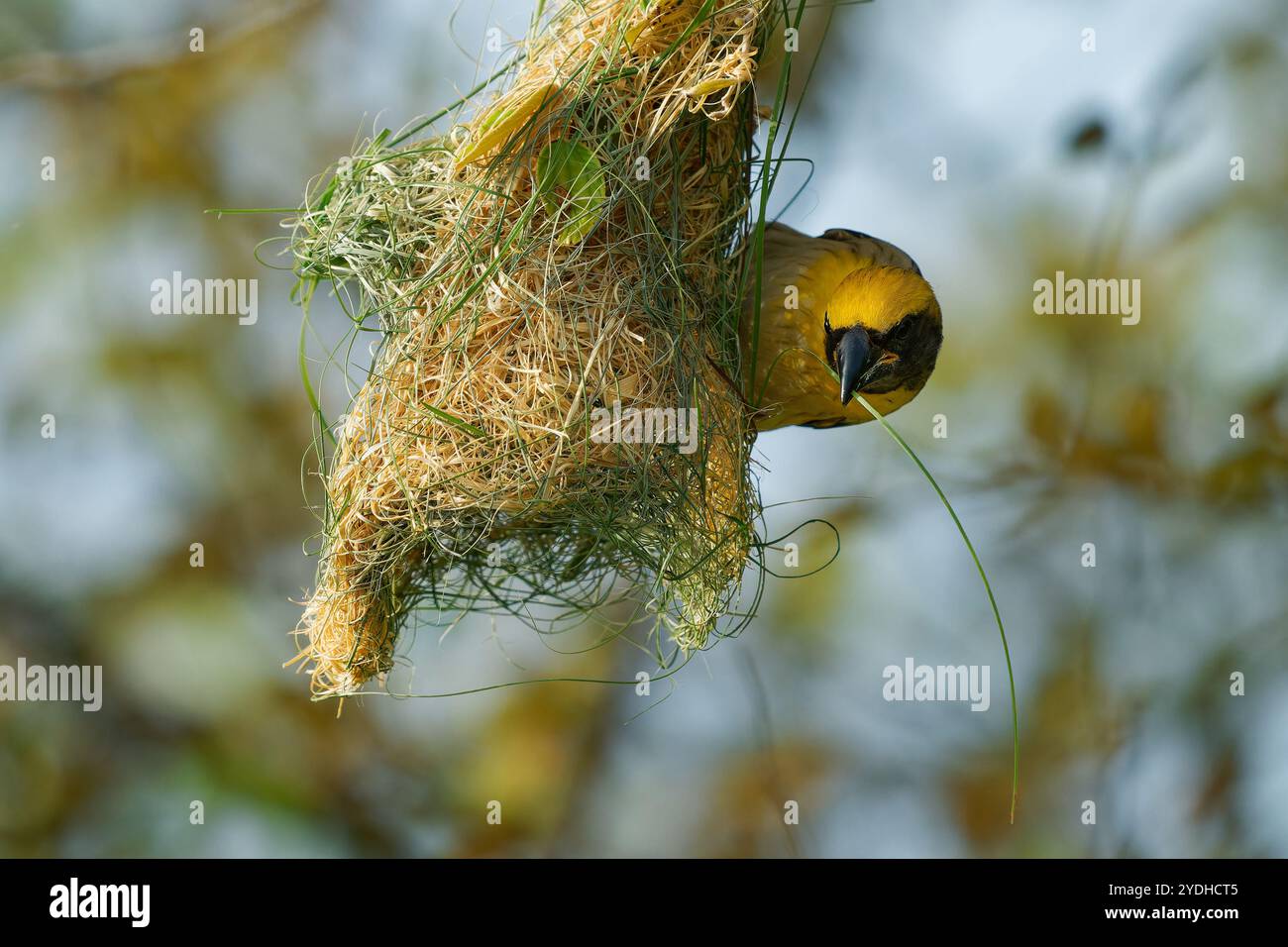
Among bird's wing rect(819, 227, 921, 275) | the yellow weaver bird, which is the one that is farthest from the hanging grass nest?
bird's wing rect(819, 227, 921, 275)

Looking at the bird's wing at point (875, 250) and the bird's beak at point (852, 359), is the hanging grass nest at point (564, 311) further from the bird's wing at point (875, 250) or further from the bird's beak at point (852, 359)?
the bird's wing at point (875, 250)

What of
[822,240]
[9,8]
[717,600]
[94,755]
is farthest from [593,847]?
[9,8]

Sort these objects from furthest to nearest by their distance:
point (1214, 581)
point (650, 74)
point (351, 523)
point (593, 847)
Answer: point (593, 847)
point (1214, 581)
point (351, 523)
point (650, 74)

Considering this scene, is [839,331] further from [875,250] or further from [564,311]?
[564,311]

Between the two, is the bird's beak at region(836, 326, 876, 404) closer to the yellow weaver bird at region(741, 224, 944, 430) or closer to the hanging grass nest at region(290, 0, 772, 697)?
the yellow weaver bird at region(741, 224, 944, 430)

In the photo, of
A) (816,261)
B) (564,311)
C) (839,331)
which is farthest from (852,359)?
(564,311)

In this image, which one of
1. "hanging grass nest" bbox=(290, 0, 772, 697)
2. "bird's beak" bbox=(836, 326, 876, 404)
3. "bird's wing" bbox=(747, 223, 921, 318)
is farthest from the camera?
"bird's wing" bbox=(747, 223, 921, 318)

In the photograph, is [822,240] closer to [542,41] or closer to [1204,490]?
[542,41]
